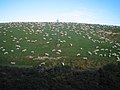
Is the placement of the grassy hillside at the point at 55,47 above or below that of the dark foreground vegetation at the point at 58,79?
below

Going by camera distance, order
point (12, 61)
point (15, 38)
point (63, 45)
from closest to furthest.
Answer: point (12, 61)
point (63, 45)
point (15, 38)

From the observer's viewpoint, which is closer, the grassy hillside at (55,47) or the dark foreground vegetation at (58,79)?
the dark foreground vegetation at (58,79)

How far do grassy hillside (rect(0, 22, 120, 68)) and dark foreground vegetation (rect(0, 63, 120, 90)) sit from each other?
11.9m

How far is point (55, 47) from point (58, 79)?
67.7 feet

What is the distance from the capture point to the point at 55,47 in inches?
1284

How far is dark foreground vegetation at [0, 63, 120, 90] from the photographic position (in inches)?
443

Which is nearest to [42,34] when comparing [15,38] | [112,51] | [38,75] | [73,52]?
[15,38]

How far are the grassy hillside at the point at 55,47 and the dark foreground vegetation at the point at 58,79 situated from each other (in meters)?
11.9

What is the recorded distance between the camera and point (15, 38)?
36.7 metres

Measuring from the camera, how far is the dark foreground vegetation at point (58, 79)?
11.3 meters

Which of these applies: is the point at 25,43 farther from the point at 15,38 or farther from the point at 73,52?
the point at 73,52

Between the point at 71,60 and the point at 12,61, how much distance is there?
690cm

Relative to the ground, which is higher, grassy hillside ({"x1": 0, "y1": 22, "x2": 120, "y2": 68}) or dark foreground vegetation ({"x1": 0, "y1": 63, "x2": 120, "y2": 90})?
dark foreground vegetation ({"x1": 0, "y1": 63, "x2": 120, "y2": 90})

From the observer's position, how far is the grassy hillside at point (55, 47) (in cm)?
2748
